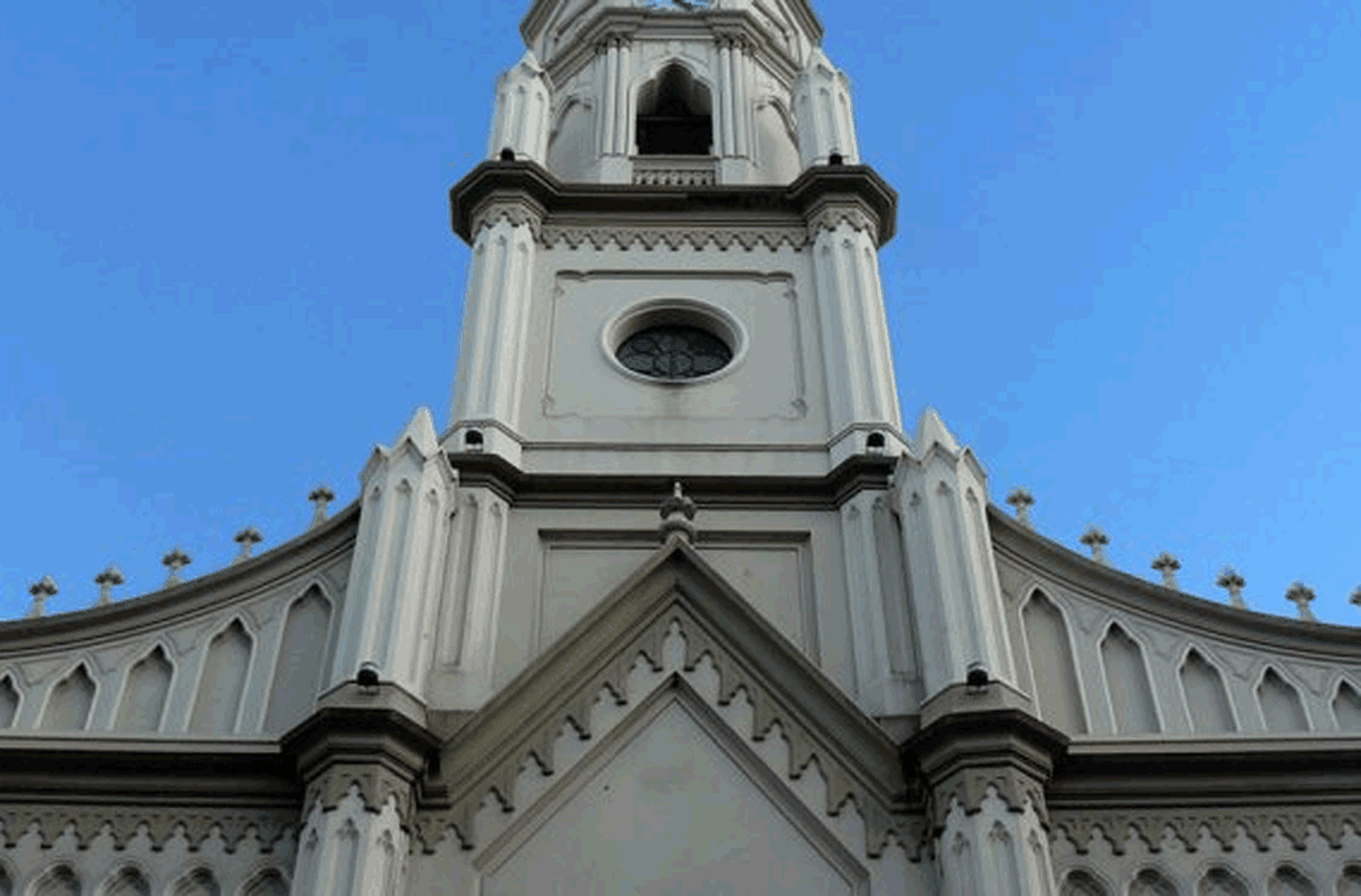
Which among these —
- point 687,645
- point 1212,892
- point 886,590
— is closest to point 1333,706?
point 1212,892

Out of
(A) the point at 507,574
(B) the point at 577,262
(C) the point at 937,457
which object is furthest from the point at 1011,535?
(B) the point at 577,262

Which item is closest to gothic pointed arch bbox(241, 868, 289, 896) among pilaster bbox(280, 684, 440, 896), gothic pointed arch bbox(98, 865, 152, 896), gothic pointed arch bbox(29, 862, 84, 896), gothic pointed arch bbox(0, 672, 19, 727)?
pilaster bbox(280, 684, 440, 896)

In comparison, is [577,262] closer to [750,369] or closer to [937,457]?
[750,369]

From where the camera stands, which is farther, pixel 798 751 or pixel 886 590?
pixel 886 590

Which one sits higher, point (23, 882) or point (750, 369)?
point (750, 369)

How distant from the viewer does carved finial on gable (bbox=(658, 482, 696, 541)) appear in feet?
46.4

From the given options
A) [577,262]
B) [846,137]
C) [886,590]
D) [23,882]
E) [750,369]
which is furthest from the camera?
[846,137]

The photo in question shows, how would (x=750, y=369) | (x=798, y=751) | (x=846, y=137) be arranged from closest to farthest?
1. (x=798, y=751)
2. (x=750, y=369)
3. (x=846, y=137)

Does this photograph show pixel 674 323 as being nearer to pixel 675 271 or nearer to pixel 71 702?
pixel 675 271

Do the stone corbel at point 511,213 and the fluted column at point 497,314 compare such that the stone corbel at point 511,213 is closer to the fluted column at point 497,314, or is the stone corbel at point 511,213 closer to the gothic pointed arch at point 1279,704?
the fluted column at point 497,314

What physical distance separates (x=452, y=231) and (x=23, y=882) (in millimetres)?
9550

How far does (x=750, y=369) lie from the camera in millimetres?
16891

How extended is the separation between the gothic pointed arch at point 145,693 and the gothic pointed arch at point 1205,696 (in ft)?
26.3

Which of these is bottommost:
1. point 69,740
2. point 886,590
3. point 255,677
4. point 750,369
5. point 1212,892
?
point 1212,892
